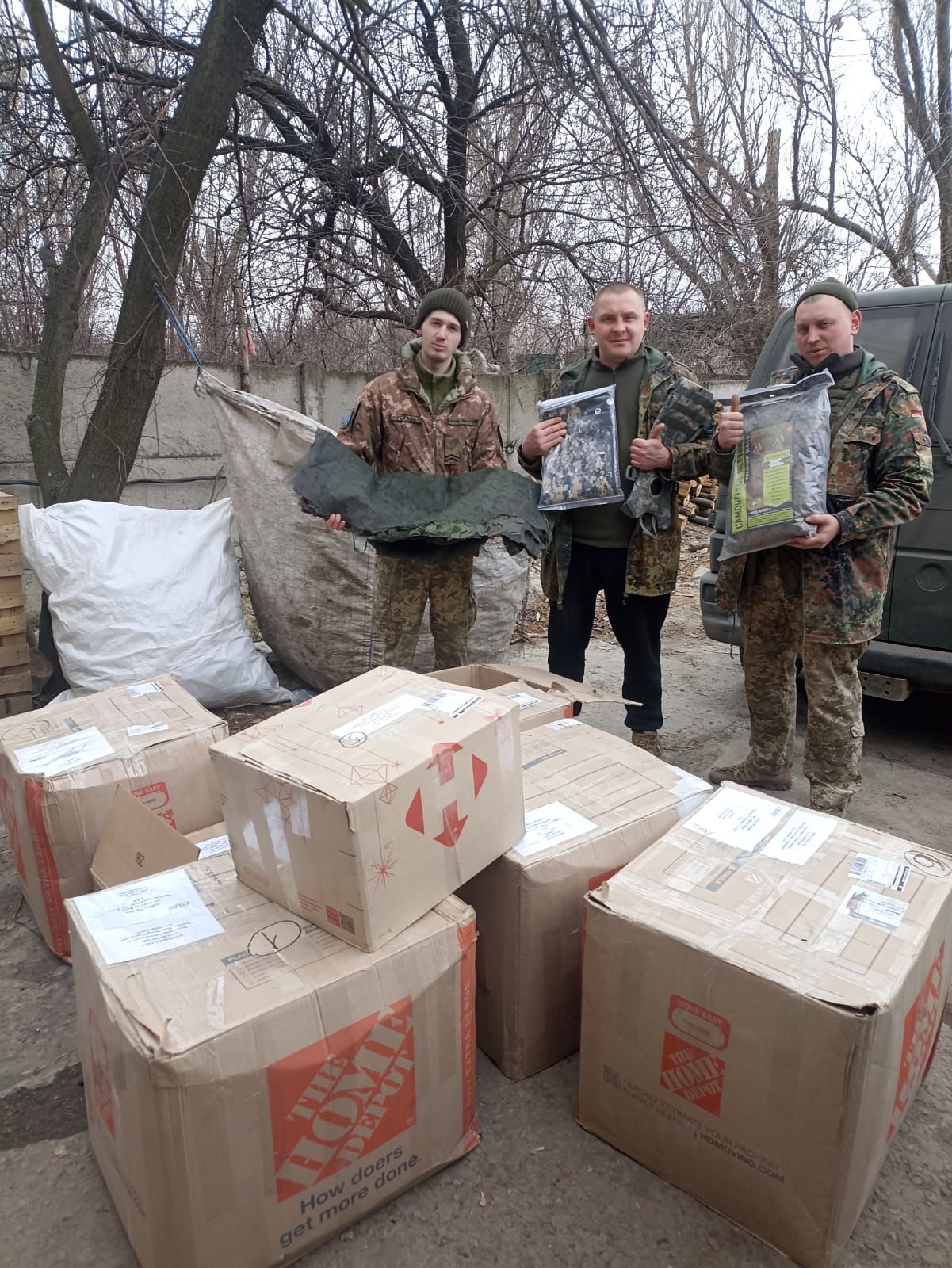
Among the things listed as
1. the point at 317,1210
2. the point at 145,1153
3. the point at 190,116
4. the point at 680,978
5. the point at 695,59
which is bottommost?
the point at 317,1210

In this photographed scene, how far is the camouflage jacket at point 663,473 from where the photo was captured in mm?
2803

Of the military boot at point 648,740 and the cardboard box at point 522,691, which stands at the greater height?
the cardboard box at point 522,691

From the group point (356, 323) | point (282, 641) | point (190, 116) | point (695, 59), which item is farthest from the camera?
point (356, 323)

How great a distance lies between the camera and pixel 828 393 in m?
2.56

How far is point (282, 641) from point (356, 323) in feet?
13.3

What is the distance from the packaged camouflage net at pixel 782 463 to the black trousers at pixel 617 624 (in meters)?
0.49

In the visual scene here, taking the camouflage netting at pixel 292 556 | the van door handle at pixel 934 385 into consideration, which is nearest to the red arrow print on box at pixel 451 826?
the camouflage netting at pixel 292 556

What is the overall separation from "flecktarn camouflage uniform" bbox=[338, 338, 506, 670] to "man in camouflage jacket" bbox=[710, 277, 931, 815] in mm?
915

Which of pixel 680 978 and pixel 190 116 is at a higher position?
pixel 190 116

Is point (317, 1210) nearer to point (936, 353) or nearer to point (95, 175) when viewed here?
point (936, 353)

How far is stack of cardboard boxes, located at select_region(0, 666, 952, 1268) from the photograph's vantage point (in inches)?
51.9

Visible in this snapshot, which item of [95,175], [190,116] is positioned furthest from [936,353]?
[95,175]

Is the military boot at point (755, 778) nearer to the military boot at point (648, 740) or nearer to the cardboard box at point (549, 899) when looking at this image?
the military boot at point (648, 740)

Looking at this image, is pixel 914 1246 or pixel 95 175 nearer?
pixel 914 1246
